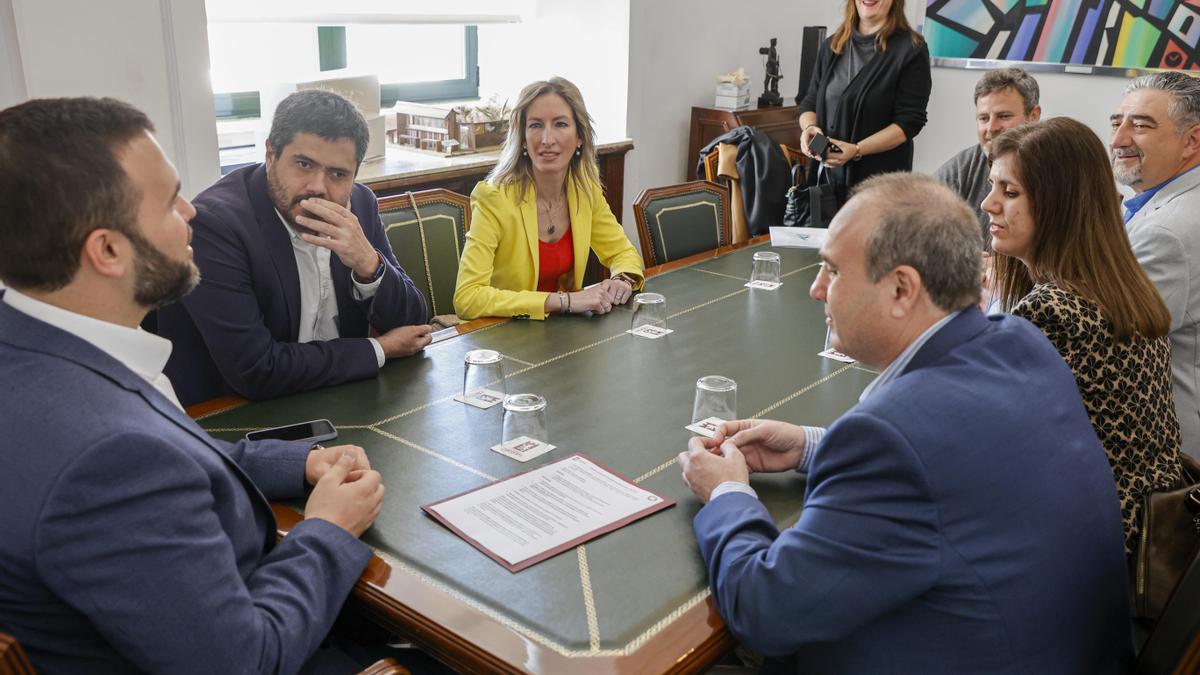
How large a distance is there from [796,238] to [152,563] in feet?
9.52

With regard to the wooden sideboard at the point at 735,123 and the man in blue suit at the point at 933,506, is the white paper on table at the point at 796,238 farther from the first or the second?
the man in blue suit at the point at 933,506

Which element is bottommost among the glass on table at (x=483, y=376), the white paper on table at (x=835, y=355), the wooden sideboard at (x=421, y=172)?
the white paper on table at (x=835, y=355)

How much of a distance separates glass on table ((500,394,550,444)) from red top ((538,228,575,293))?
52.4 inches

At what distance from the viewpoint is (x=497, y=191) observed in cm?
308

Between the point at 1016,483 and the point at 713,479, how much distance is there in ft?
1.66

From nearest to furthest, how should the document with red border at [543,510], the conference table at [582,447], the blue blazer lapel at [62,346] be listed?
the blue blazer lapel at [62,346] < the conference table at [582,447] < the document with red border at [543,510]

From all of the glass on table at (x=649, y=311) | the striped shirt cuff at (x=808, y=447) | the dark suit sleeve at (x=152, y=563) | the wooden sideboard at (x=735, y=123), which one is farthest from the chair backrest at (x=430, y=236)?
the wooden sideboard at (x=735, y=123)

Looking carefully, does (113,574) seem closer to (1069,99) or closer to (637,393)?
(637,393)

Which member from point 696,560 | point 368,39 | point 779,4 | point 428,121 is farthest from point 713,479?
point 779,4

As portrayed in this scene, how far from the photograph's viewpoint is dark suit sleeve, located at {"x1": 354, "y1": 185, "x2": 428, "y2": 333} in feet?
7.79

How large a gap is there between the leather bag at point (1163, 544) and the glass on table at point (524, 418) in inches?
43.6

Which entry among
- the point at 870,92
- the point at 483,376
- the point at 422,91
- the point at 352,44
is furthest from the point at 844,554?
the point at 422,91

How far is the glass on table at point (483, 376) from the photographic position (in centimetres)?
209

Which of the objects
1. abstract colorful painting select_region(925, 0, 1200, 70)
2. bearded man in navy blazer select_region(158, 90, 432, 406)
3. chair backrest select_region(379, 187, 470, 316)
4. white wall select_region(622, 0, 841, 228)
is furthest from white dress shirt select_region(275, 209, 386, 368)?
abstract colorful painting select_region(925, 0, 1200, 70)
